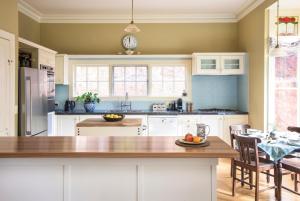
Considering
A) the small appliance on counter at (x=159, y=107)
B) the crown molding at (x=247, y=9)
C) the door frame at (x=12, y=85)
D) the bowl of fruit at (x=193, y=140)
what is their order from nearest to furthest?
the bowl of fruit at (x=193, y=140), the door frame at (x=12, y=85), the crown molding at (x=247, y=9), the small appliance on counter at (x=159, y=107)

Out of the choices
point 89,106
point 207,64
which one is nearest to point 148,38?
point 207,64

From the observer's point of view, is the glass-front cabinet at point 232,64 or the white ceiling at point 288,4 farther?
the glass-front cabinet at point 232,64

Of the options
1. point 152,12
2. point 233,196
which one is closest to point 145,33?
point 152,12

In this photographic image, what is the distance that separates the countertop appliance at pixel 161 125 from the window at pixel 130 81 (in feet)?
2.99

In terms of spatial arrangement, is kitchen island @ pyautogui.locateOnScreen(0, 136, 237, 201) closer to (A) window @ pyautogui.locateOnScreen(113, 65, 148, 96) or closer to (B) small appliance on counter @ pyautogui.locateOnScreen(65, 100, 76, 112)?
(B) small appliance on counter @ pyautogui.locateOnScreen(65, 100, 76, 112)

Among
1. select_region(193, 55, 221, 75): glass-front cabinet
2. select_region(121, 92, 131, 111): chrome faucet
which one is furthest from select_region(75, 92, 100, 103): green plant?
select_region(193, 55, 221, 75): glass-front cabinet

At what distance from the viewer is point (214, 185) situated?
2.27 m

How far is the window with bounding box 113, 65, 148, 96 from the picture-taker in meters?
6.25

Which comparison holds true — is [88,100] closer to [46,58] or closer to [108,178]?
[46,58]

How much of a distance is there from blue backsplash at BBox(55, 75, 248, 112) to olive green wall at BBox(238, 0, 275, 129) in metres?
0.74

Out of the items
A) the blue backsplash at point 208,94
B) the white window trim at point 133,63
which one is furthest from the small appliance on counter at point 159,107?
the white window trim at point 133,63

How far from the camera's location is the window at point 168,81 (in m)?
6.25

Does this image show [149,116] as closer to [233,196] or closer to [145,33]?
[145,33]

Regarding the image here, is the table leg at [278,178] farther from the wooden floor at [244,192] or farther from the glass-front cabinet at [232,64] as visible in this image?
the glass-front cabinet at [232,64]
